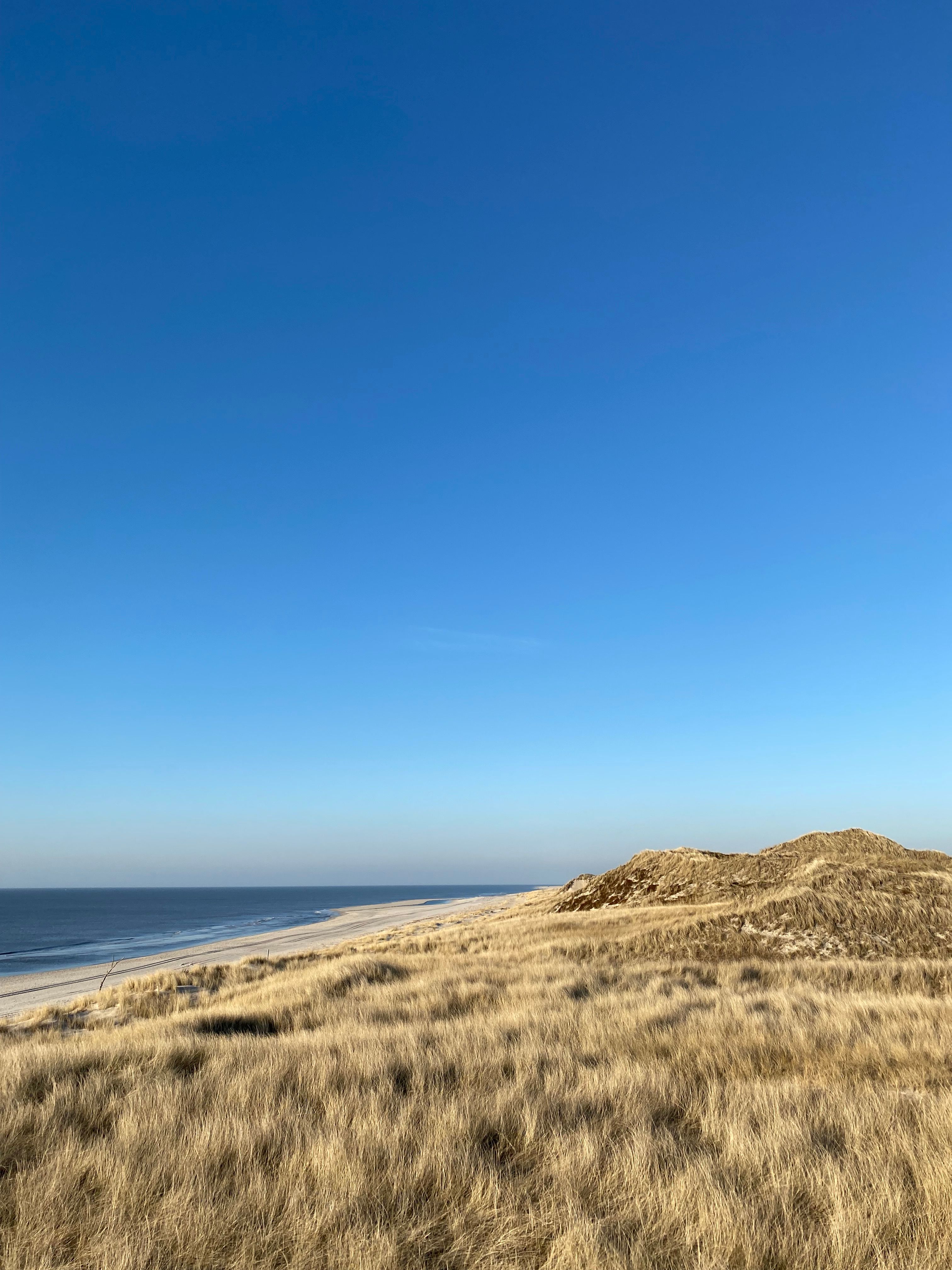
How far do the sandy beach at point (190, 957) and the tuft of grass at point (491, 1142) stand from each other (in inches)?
677

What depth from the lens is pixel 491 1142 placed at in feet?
20.2

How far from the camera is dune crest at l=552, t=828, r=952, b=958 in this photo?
20391 mm

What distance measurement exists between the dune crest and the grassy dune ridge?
8737 mm

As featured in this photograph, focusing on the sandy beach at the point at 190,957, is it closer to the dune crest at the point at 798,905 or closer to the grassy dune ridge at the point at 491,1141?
the grassy dune ridge at the point at 491,1141

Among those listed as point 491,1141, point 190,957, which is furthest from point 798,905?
point 190,957

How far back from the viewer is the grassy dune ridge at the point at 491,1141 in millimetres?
4371

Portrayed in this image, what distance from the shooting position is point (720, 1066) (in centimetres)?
867

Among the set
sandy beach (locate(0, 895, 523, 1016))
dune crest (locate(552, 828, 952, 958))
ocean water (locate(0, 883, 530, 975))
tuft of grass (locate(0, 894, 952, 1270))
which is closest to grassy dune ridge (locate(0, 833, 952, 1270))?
tuft of grass (locate(0, 894, 952, 1270))

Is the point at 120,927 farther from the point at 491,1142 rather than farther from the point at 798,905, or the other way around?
the point at 491,1142

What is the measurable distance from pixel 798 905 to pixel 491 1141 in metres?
20.6

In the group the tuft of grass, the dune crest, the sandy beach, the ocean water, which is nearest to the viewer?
the tuft of grass

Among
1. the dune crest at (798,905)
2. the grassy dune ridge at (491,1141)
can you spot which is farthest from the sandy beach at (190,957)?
the dune crest at (798,905)

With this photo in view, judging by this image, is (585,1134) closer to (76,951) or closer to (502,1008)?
(502,1008)

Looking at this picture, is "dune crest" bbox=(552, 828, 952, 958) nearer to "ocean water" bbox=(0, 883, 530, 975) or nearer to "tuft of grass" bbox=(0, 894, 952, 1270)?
"tuft of grass" bbox=(0, 894, 952, 1270)
